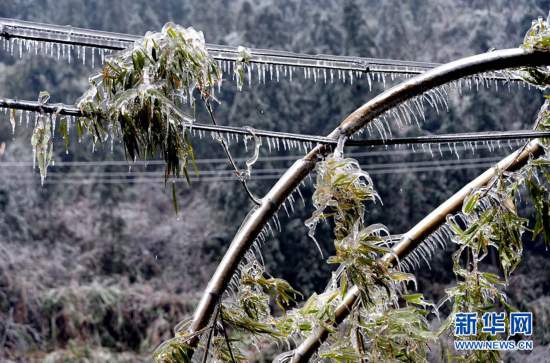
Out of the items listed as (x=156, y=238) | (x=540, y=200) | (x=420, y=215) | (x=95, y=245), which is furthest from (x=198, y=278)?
(x=540, y=200)

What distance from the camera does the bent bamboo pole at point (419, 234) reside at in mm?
1441

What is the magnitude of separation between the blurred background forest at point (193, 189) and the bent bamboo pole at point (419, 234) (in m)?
4.33

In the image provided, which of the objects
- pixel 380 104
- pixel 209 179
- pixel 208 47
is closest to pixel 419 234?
pixel 380 104

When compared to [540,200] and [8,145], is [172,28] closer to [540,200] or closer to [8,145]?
[540,200]

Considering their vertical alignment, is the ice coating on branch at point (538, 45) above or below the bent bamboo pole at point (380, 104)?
above

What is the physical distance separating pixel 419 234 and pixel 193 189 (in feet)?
20.7

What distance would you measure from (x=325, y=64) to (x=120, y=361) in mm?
5256

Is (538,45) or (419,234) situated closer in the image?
(538,45)

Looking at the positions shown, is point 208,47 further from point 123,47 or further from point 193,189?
point 193,189

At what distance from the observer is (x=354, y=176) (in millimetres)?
1080

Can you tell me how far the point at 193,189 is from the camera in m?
7.70

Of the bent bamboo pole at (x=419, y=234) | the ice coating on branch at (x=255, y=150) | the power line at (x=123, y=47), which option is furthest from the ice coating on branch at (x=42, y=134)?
the bent bamboo pole at (x=419, y=234)

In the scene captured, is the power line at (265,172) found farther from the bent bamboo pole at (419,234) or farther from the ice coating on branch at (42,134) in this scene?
the ice coating on branch at (42,134)

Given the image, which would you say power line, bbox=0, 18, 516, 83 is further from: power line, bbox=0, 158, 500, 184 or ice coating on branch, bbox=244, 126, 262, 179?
power line, bbox=0, 158, 500, 184
